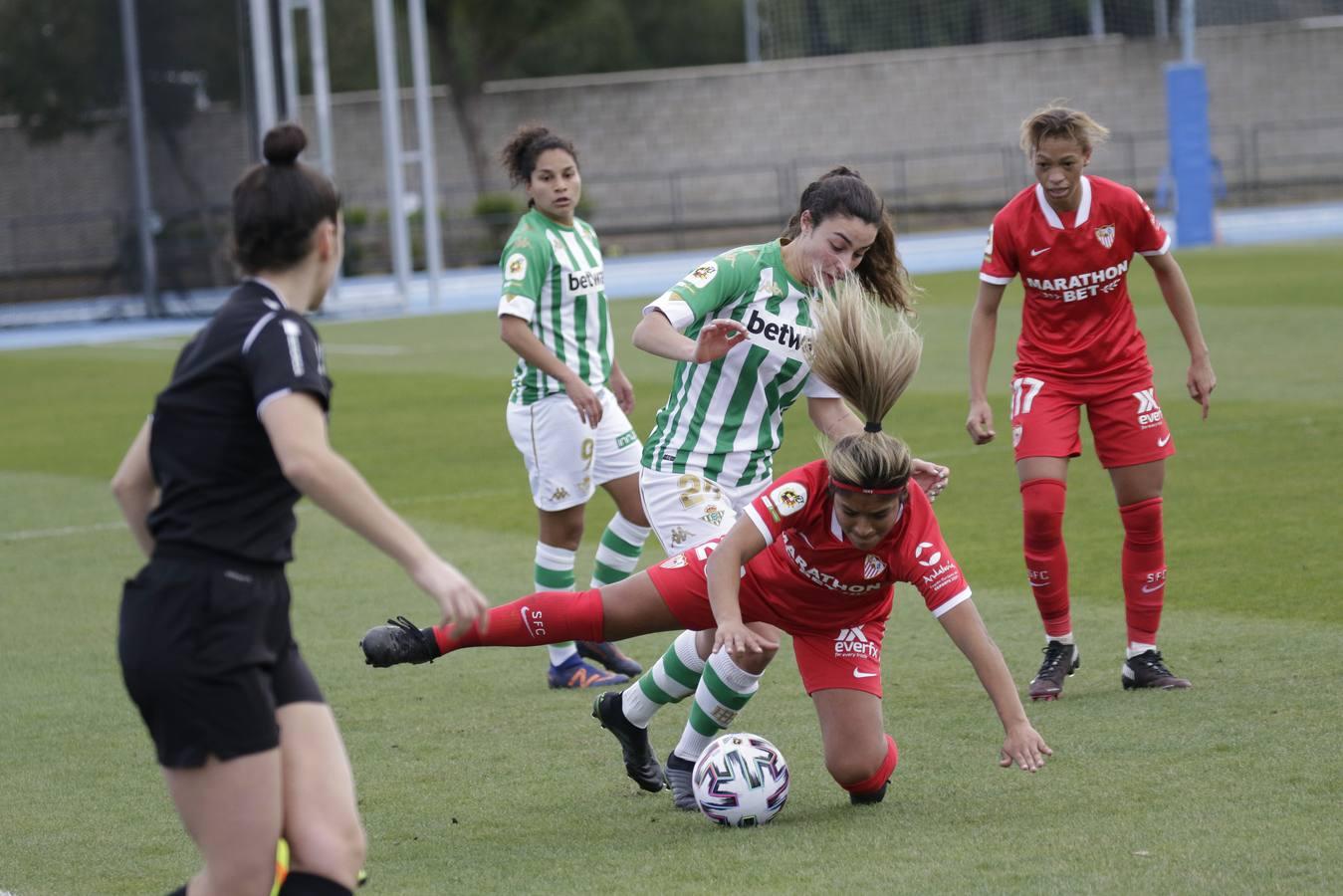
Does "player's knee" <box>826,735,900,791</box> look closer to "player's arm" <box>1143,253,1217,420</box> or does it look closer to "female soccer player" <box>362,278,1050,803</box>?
"female soccer player" <box>362,278,1050,803</box>

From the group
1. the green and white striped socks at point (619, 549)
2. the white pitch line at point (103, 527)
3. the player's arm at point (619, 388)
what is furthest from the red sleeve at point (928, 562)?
the white pitch line at point (103, 527)

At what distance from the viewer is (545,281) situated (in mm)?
7199

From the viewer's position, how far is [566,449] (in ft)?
23.4

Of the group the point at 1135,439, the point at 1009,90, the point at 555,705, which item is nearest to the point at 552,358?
the point at 555,705

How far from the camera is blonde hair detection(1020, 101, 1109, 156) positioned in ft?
20.7

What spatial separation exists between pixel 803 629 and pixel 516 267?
241 cm

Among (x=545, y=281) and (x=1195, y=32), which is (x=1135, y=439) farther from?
(x=1195, y=32)

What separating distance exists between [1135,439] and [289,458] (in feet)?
13.4

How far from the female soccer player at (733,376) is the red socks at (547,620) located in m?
Result: 0.36

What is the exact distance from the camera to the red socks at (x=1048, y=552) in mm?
6469

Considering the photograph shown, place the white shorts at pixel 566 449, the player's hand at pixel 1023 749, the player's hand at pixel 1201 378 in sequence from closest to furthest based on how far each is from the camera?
1. the player's hand at pixel 1023 749
2. the player's hand at pixel 1201 378
3. the white shorts at pixel 566 449

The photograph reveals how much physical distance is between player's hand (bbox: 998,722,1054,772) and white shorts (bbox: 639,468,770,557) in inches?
53.5

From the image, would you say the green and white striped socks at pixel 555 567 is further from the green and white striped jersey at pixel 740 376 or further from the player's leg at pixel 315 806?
the player's leg at pixel 315 806

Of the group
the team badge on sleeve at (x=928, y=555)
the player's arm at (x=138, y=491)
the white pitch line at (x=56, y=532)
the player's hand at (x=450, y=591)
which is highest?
the player's arm at (x=138, y=491)
